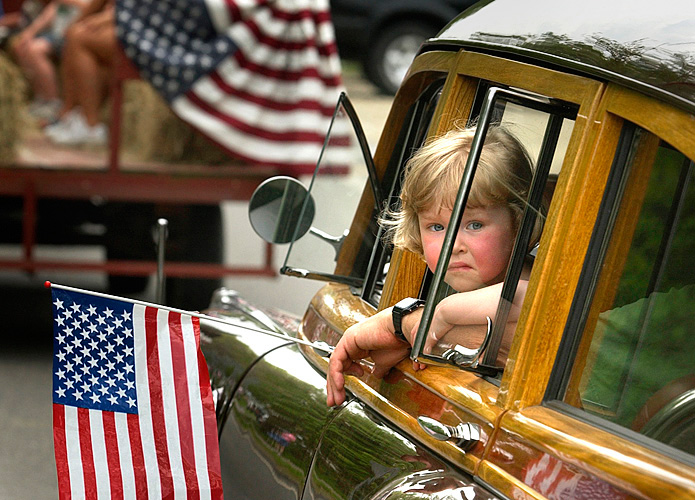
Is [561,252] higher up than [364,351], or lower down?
higher up

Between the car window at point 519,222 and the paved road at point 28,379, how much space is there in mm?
3286

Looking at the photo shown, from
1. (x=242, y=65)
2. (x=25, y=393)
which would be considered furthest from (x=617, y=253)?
(x=242, y=65)

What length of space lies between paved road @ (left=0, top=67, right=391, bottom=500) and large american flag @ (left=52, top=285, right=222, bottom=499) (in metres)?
2.50

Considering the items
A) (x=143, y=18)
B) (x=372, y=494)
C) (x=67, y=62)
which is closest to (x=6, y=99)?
(x=67, y=62)

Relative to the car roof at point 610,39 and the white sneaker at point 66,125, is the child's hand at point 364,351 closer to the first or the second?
the car roof at point 610,39

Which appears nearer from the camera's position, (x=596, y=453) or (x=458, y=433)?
(x=596, y=453)

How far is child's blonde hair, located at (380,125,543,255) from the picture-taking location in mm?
1876

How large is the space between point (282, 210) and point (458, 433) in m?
1.16

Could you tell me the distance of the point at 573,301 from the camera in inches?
67.3

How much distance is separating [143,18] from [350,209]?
14.1 feet

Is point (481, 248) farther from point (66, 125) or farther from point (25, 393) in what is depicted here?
point (66, 125)

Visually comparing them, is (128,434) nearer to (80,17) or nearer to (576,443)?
(576,443)

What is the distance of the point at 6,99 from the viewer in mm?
7445

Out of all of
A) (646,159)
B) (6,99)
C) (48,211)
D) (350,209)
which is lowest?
(48,211)
